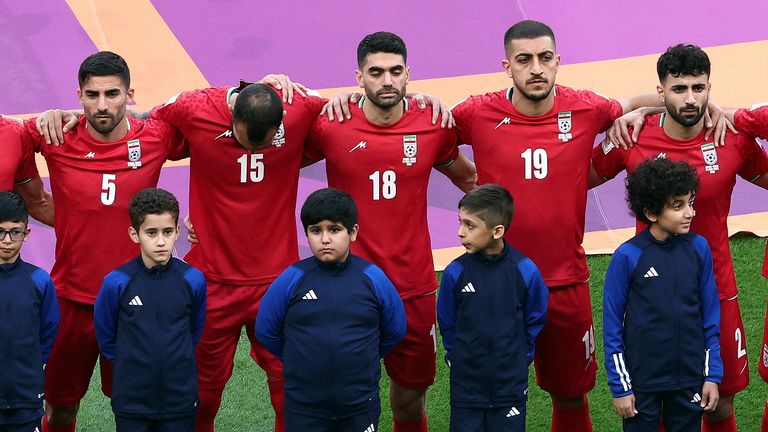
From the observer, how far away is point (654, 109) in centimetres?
670

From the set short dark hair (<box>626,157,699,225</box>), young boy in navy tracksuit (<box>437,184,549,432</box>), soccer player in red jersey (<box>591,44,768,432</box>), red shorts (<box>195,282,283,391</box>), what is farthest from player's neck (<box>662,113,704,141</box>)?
red shorts (<box>195,282,283,391</box>)

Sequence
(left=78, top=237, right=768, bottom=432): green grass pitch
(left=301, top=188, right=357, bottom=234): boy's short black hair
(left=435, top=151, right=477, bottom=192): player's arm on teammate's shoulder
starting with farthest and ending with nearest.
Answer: (left=78, top=237, right=768, bottom=432): green grass pitch < (left=435, top=151, right=477, bottom=192): player's arm on teammate's shoulder < (left=301, top=188, right=357, bottom=234): boy's short black hair

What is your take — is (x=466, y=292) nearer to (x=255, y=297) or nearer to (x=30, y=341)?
(x=255, y=297)

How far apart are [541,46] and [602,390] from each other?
247 cm

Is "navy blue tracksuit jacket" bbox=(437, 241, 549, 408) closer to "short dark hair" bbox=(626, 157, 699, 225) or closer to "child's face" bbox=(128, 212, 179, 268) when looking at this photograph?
"short dark hair" bbox=(626, 157, 699, 225)

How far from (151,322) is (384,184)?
1.40 meters

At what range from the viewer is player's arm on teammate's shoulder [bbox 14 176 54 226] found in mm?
6779

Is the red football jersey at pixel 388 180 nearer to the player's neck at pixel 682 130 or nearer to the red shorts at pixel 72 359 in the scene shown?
the player's neck at pixel 682 130

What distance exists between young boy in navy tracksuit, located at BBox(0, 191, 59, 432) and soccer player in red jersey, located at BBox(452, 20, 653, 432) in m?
2.29

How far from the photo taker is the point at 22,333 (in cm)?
591

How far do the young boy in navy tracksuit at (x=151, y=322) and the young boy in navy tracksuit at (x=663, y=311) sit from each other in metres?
1.98

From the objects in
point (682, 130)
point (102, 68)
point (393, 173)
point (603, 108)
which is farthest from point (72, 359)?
point (682, 130)

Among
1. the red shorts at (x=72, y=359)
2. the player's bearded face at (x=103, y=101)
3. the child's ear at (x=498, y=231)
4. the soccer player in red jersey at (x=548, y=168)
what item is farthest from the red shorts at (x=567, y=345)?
the player's bearded face at (x=103, y=101)

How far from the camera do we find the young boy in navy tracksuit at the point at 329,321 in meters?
5.84
